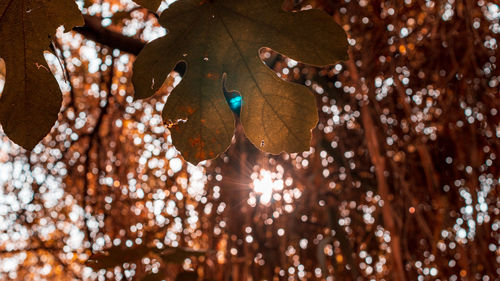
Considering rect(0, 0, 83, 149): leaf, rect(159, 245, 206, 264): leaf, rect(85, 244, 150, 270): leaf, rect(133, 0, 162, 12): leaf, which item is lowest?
rect(85, 244, 150, 270): leaf

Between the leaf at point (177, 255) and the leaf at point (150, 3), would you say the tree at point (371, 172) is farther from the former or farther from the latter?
the leaf at point (150, 3)

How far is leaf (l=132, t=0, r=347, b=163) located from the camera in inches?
24.5

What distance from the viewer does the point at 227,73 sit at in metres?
0.67

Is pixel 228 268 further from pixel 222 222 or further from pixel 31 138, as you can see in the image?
pixel 31 138

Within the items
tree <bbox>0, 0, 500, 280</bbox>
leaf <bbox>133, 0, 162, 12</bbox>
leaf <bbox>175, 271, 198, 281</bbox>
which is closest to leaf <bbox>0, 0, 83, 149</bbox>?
leaf <bbox>133, 0, 162, 12</bbox>

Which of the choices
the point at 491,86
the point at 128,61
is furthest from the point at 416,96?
the point at 128,61

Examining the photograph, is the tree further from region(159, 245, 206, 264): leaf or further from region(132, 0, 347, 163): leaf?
region(132, 0, 347, 163): leaf

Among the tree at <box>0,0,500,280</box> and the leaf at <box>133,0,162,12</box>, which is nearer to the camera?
the leaf at <box>133,0,162,12</box>

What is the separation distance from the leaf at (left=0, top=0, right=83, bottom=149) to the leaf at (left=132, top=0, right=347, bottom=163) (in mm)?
Result: 120

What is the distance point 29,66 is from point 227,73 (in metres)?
0.29

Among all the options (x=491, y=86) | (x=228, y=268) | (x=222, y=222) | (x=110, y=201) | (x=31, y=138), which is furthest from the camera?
(x=110, y=201)

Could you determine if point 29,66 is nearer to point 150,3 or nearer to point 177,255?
point 150,3

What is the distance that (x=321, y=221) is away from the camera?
151cm

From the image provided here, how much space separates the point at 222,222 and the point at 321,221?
371 mm
